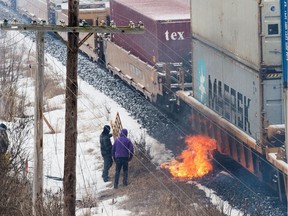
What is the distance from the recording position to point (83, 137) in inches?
1013

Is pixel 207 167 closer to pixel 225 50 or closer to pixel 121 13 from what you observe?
pixel 225 50

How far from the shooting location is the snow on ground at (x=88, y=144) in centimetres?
1975

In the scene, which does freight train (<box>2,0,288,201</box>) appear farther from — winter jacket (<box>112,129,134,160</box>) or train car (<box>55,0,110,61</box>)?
train car (<box>55,0,110,61</box>)

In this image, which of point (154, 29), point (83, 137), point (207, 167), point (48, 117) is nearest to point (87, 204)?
point (207, 167)

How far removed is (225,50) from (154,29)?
623 cm

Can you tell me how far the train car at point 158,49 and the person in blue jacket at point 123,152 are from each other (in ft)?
18.2

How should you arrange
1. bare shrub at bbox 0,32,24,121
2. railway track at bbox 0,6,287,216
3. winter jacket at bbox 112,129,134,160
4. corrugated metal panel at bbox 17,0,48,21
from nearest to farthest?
railway track at bbox 0,6,287,216 → winter jacket at bbox 112,129,134,160 → bare shrub at bbox 0,32,24,121 → corrugated metal panel at bbox 17,0,48,21

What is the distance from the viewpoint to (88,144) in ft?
81.4

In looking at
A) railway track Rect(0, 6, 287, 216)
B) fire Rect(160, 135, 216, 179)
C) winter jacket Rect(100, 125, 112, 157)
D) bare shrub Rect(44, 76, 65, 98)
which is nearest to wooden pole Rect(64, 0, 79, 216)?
railway track Rect(0, 6, 287, 216)

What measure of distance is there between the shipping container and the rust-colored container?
12.3 ft

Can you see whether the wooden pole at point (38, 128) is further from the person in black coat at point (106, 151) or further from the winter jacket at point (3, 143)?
the person in black coat at point (106, 151)

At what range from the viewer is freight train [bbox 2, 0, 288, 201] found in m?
17.7

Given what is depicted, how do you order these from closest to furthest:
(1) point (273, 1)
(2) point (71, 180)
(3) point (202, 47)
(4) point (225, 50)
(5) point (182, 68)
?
1. (2) point (71, 180)
2. (1) point (273, 1)
3. (4) point (225, 50)
4. (3) point (202, 47)
5. (5) point (182, 68)

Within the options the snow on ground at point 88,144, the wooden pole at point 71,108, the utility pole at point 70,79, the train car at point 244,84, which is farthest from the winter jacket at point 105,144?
the wooden pole at point 71,108
